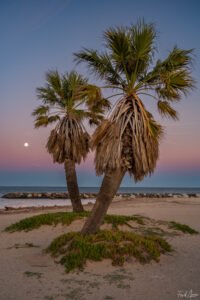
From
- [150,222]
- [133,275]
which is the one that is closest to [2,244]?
[133,275]

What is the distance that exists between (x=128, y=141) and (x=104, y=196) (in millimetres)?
1851

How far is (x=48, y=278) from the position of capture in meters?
8.14

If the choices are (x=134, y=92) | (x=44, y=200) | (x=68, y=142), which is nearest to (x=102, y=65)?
(x=134, y=92)

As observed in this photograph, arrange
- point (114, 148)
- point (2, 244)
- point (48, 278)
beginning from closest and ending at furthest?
point (48, 278) < point (114, 148) < point (2, 244)

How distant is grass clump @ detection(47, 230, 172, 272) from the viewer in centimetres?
919

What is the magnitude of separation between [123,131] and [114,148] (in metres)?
0.67

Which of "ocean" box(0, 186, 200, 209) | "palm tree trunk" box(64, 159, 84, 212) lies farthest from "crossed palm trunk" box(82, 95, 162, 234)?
"ocean" box(0, 186, 200, 209)

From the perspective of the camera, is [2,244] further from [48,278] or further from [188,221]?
[188,221]

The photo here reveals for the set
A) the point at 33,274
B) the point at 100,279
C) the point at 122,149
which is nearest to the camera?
the point at 100,279

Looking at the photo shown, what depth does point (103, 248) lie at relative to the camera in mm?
9445
